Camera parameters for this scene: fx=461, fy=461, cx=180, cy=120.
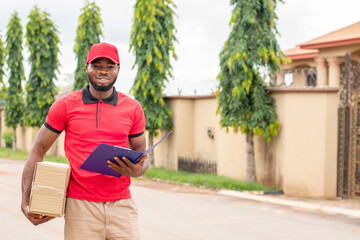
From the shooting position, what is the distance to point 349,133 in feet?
37.4

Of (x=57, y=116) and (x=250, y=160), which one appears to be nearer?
(x=57, y=116)

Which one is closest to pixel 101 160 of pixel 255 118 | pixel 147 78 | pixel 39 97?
pixel 255 118

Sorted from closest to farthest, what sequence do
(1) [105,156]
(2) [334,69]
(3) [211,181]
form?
1. (1) [105,156]
2. (3) [211,181]
3. (2) [334,69]

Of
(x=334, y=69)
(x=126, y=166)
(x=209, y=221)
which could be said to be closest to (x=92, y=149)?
(x=126, y=166)

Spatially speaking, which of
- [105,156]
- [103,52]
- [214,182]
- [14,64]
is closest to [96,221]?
[105,156]

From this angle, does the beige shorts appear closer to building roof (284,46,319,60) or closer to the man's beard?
the man's beard

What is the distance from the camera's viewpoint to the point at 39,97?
85.0ft

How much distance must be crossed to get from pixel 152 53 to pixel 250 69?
16.6ft

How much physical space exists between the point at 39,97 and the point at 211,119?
42.0ft

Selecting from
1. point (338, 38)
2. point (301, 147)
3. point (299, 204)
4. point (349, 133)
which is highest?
point (338, 38)

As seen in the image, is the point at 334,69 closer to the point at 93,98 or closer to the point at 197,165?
the point at 197,165

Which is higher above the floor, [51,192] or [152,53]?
[152,53]

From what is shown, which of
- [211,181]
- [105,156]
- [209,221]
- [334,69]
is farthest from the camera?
[334,69]

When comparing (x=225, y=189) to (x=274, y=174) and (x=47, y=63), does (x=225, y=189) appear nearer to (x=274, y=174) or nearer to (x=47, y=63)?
(x=274, y=174)
